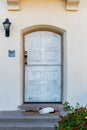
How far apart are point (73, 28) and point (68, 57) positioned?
737 millimetres

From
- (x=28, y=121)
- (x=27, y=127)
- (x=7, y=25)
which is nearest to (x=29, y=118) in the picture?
(x=28, y=121)

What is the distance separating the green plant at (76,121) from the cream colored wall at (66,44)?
3.88m

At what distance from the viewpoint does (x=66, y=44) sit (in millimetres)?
8047

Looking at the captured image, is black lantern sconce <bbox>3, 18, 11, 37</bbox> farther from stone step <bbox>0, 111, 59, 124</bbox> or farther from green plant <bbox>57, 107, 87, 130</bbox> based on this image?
green plant <bbox>57, 107, 87, 130</bbox>

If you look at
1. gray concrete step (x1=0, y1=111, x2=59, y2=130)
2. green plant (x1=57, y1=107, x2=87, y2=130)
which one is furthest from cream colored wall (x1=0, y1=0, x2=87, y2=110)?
green plant (x1=57, y1=107, x2=87, y2=130)

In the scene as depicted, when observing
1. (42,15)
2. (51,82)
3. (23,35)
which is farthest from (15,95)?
(42,15)

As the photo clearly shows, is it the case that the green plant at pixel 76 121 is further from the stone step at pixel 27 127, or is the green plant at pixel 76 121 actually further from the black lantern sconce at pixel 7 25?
the black lantern sconce at pixel 7 25

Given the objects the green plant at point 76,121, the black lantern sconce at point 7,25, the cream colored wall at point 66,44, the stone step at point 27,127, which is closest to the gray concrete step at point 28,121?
the stone step at point 27,127

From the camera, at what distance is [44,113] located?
7.55 meters

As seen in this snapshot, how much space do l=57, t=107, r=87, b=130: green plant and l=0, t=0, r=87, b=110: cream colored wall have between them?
388 centimetres

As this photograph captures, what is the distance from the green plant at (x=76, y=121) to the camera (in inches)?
143

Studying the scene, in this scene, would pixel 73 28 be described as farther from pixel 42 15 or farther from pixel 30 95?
pixel 30 95

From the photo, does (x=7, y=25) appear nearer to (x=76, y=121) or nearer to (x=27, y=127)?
(x=27, y=127)

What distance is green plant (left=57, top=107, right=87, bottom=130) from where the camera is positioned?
3635 mm
